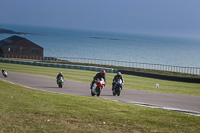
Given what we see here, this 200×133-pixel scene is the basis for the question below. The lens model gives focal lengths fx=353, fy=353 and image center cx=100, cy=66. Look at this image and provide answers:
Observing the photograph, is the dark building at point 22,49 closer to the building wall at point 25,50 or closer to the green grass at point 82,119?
the building wall at point 25,50

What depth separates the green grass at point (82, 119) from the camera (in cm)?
963

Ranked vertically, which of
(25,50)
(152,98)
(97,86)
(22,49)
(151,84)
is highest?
(22,49)

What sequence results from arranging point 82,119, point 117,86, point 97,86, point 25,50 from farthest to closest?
point 25,50
point 117,86
point 97,86
point 82,119

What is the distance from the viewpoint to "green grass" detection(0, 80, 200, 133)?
9633 mm

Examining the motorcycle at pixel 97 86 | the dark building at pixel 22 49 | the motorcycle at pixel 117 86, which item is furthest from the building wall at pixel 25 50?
the motorcycle at pixel 97 86

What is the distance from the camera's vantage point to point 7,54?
304 ft

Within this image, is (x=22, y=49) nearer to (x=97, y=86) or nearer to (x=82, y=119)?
(x=97, y=86)

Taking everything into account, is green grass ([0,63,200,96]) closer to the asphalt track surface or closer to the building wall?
the asphalt track surface

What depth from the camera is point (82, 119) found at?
430 inches

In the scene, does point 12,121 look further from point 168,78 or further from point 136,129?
point 168,78

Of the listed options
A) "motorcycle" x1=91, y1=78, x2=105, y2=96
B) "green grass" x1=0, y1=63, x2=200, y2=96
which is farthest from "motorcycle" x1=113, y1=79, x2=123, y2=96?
"green grass" x1=0, y1=63, x2=200, y2=96

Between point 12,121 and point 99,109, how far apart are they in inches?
163

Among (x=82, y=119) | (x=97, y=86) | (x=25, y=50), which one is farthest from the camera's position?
(x=25, y=50)

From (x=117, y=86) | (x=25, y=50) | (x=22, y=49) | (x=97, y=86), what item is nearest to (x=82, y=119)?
(x=97, y=86)
